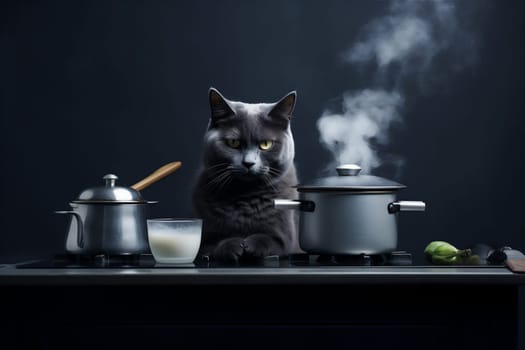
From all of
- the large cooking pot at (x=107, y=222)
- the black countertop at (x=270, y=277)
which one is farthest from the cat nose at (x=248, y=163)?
the black countertop at (x=270, y=277)

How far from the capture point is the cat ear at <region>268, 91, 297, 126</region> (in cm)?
165

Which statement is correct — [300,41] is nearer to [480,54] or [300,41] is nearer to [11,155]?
[480,54]

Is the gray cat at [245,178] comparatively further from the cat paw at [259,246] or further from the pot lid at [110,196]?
the pot lid at [110,196]

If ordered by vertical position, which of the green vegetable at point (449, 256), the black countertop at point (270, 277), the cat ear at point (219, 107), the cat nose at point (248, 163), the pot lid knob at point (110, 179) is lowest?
the black countertop at point (270, 277)

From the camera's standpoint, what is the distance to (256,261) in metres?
1.46

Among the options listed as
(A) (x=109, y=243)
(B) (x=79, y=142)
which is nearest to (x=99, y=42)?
(B) (x=79, y=142)

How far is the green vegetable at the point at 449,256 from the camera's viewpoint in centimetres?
145

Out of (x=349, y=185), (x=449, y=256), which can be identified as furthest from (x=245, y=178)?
(x=449, y=256)

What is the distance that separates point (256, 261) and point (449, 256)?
0.44 m

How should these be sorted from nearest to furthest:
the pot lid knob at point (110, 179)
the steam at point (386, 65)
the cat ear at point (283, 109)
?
the pot lid knob at point (110, 179), the cat ear at point (283, 109), the steam at point (386, 65)

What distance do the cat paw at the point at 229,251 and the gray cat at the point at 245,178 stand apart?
0.03 metres

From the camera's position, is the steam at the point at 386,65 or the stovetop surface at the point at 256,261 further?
the steam at the point at 386,65

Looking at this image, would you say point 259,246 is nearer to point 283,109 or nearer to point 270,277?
point 270,277

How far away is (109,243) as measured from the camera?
57.9 inches
